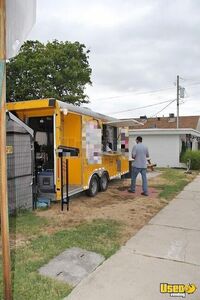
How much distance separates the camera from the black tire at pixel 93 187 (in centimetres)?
940

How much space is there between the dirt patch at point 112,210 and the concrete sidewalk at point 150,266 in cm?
36

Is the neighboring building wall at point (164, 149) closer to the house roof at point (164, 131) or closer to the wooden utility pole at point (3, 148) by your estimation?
the house roof at point (164, 131)

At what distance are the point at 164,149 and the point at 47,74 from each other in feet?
31.9

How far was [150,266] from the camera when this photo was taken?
14.6 feet

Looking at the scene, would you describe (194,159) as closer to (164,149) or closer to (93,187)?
(164,149)

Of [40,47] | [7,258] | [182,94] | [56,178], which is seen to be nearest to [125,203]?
[56,178]

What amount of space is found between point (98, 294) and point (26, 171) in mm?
4315

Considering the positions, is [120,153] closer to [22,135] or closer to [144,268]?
[22,135]

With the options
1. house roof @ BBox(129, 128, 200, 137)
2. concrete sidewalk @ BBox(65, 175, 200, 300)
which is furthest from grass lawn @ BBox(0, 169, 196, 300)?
house roof @ BBox(129, 128, 200, 137)

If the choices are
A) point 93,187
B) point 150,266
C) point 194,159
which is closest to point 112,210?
point 93,187

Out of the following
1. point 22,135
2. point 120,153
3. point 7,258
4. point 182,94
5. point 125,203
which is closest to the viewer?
point 7,258

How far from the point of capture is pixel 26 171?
7.44 metres

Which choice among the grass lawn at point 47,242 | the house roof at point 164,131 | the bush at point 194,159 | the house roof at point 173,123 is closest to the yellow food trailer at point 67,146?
the grass lawn at point 47,242

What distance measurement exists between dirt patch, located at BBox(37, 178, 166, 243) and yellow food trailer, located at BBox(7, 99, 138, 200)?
40 centimetres
